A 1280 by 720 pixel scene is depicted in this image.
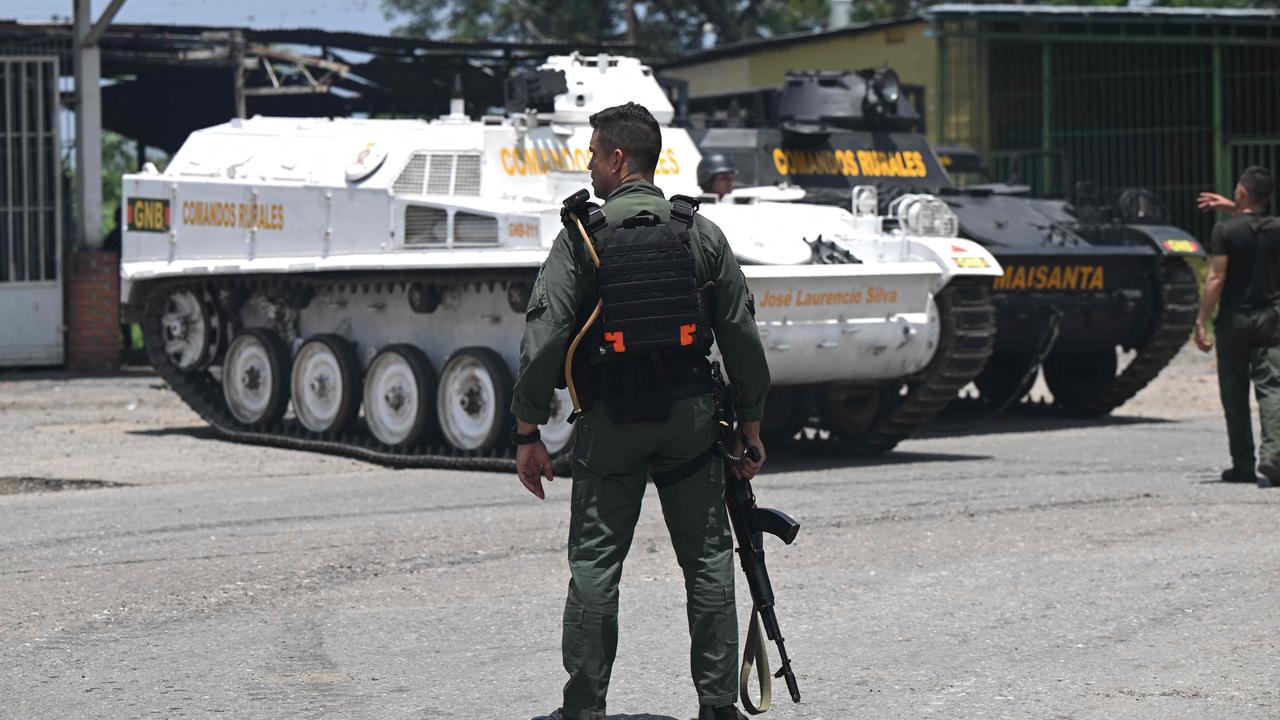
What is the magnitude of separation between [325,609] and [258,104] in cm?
1911

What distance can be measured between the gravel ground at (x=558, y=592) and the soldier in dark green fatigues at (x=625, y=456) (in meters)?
0.47

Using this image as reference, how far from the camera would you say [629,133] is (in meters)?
5.57

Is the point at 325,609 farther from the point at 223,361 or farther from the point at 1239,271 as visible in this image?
the point at 223,361

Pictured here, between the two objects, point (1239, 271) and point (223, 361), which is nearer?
point (1239, 271)

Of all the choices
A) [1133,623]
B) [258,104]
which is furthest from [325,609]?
[258,104]

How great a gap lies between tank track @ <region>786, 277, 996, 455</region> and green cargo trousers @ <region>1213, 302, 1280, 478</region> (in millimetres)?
2040

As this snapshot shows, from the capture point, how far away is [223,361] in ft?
52.2

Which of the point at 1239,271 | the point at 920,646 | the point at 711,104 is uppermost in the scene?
the point at 711,104

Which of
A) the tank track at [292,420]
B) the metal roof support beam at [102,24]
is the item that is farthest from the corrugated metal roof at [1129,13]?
the tank track at [292,420]

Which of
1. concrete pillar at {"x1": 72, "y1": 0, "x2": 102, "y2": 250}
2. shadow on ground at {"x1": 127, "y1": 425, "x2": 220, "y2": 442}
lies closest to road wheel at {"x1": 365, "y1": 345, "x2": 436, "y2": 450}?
shadow on ground at {"x1": 127, "y1": 425, "x2": 220, "y2": 442}

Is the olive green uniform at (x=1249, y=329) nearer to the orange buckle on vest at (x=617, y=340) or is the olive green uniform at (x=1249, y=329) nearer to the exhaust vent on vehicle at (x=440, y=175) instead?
the exhaust vent on vehicle at (x=440, y=175)

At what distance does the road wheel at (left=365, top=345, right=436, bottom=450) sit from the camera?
13711mm

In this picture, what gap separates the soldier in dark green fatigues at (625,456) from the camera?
5441 mm

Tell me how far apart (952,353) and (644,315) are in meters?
8.07
